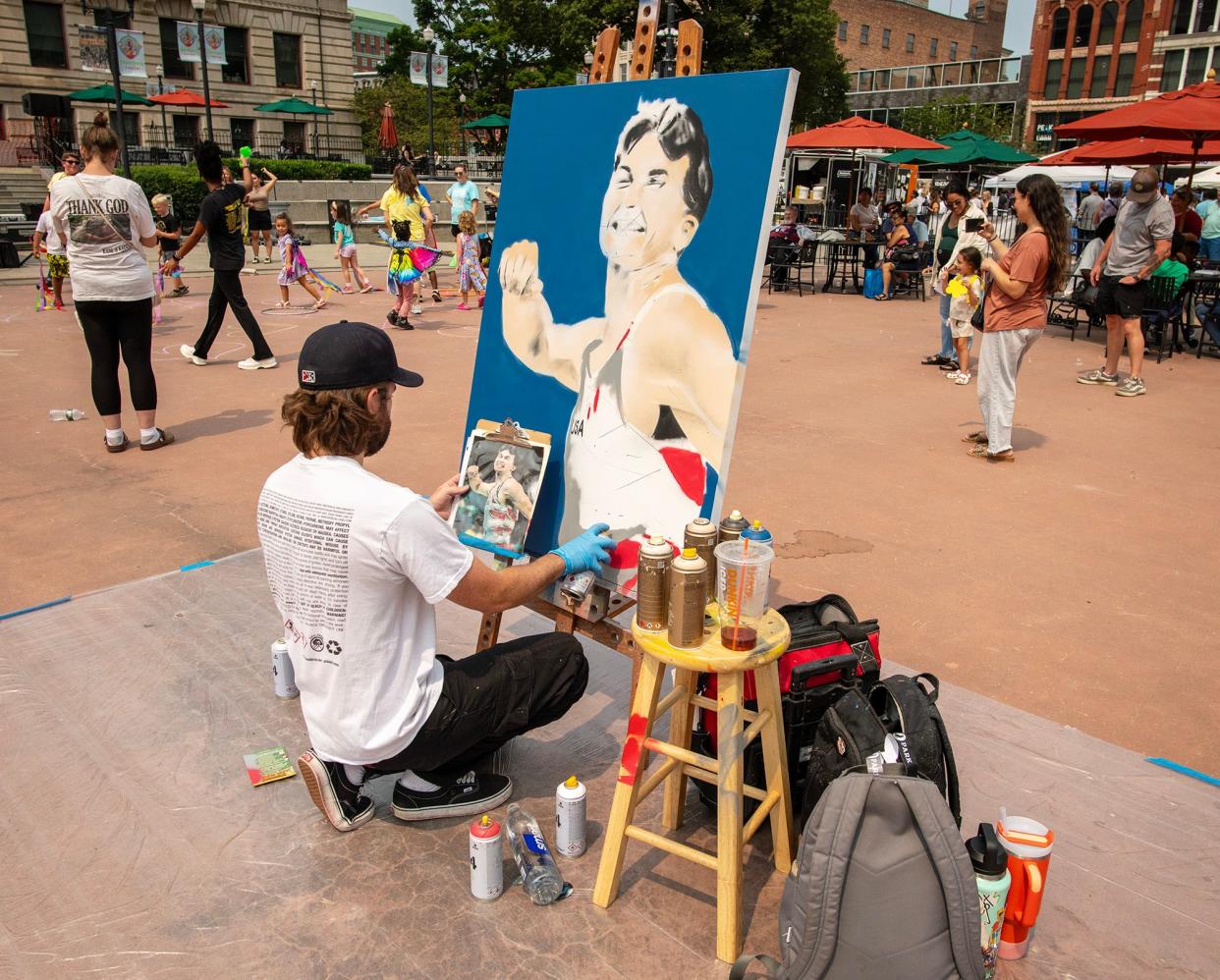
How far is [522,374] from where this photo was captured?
314 centimetres

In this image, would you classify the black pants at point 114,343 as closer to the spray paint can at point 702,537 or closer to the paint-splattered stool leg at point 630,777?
the spray paint can at point 702,537

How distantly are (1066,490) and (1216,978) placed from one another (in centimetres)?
412

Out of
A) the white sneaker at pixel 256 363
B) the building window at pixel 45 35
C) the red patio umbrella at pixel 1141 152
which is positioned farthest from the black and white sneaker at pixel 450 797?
the building window at pixel 45 35

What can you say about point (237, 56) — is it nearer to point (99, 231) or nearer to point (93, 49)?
point (93, 49)

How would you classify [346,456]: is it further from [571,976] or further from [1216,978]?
[1216,978]

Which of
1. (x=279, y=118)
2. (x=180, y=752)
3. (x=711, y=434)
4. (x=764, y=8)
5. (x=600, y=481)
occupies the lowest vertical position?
(x=180, y=752)

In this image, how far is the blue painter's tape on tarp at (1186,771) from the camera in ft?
9.88

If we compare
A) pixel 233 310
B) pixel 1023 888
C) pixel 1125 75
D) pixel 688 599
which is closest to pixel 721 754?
pixel 688 599

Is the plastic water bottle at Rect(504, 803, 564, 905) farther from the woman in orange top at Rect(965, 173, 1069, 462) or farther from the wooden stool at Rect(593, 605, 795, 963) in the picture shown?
the woman in orange top at Rect(965, 173, 1069, 462)

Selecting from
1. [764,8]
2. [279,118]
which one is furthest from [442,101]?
[764,8]

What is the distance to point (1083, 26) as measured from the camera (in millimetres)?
55156

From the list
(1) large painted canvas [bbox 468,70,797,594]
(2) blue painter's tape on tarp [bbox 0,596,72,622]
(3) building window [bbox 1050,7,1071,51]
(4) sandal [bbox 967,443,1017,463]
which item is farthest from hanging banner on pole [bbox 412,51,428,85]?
(3) building window [bbox 1050,7,1071,51]

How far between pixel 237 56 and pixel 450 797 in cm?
4297

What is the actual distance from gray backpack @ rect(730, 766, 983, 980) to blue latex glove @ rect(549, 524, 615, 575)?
1.01 m
